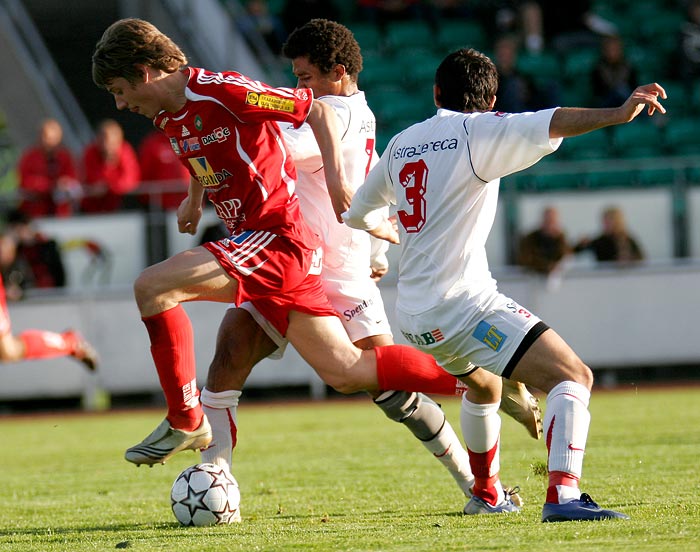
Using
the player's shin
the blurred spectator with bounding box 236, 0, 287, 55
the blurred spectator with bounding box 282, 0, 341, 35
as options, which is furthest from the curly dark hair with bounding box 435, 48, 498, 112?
the blurred spectator with bounding box 236, 0, 287, 55

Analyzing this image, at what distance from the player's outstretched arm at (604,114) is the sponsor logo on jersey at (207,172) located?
5.16 ft

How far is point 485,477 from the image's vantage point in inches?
222

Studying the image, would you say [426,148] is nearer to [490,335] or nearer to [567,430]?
[490,335]

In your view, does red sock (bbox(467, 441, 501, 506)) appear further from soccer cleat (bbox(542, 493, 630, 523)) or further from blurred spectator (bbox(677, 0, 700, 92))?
blurred spectator (bbox(677, 0, 700, 92))

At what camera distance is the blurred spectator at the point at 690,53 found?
16.7 meters

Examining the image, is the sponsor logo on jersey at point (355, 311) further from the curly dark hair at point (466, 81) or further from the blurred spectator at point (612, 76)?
the blurred spectator at point (612, 76)

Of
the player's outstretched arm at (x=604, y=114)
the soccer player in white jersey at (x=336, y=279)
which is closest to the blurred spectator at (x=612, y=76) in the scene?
the soccer player in white jersey at (x=336, y=279)

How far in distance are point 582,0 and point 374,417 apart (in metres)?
8.58

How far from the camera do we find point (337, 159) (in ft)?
18.6

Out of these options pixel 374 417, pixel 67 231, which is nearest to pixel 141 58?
pixel 374 417

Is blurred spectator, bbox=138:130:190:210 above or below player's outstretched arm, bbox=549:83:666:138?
below

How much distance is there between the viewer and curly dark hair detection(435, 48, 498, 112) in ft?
17.0

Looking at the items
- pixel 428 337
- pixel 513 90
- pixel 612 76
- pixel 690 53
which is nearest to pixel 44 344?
pixel 428 337

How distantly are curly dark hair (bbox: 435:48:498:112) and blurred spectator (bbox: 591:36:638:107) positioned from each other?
35.2ft
